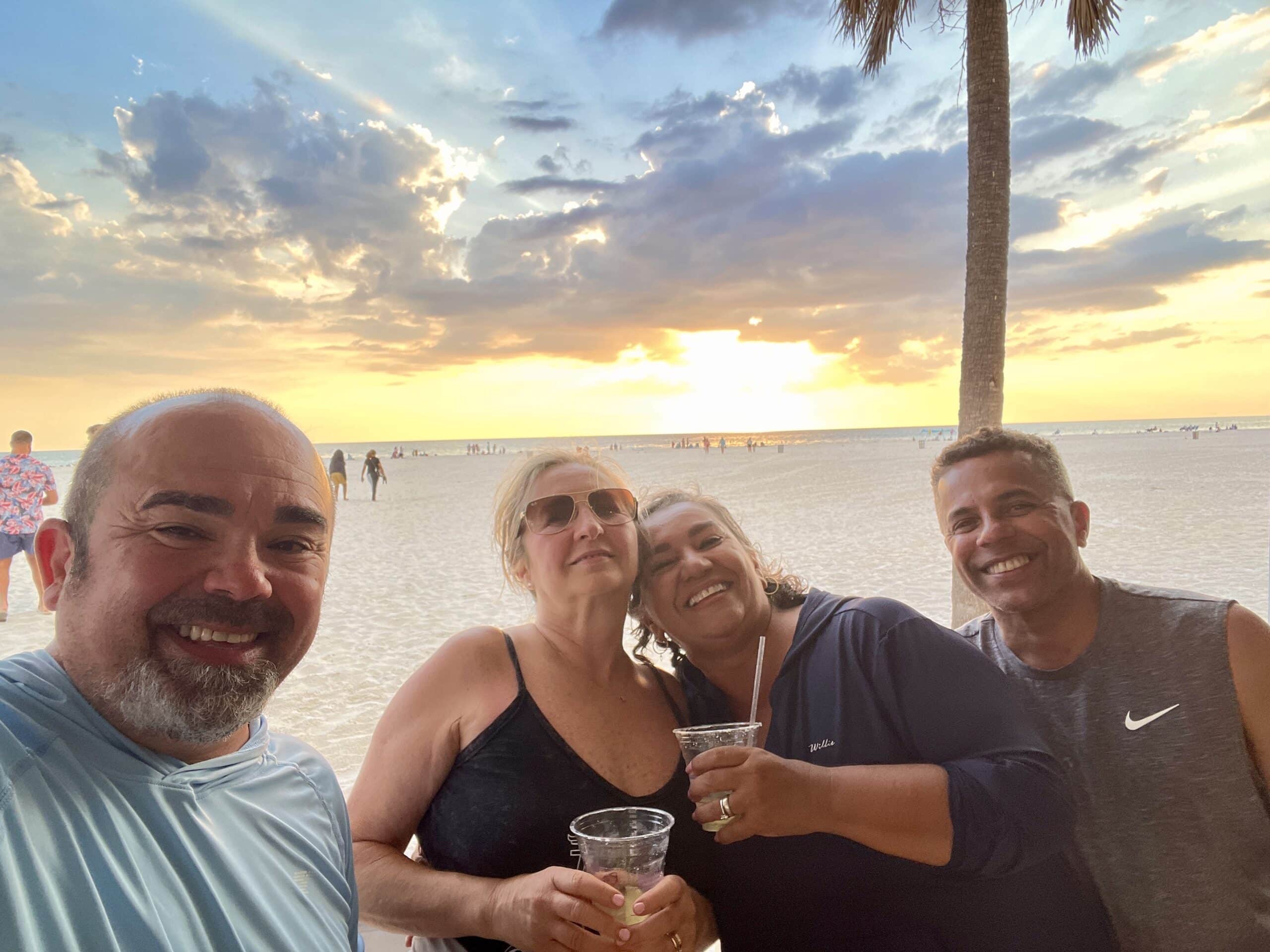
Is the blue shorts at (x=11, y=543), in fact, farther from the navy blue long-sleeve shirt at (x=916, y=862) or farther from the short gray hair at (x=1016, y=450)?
the short gray hair at (x=1016, y=450)

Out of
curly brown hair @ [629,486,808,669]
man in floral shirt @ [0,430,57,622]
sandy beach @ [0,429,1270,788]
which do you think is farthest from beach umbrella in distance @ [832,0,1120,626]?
man in floral shirt @ [0,430,57,622]

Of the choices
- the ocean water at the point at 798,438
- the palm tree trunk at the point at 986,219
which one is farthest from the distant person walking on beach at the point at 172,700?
the ocean water at the point at 798,438

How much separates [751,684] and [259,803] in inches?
54.1

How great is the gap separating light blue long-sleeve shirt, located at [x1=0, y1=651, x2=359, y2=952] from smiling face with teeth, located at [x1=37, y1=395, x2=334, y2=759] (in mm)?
75

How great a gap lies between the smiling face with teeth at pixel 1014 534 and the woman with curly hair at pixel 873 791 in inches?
12.9

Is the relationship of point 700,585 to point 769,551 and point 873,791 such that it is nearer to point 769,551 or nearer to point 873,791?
point 873,791

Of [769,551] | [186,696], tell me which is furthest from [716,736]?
[769,551]

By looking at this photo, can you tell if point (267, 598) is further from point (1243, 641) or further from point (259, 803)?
point (1243, 641)

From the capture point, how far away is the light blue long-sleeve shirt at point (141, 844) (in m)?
1.17

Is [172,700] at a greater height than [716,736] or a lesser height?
greater

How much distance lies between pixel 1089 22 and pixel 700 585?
6048 millimetres

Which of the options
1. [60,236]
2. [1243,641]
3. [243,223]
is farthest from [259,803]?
[60,236]

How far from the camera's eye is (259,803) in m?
1.67

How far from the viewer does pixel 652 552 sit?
241 cm
